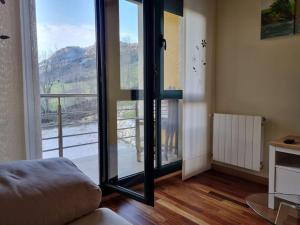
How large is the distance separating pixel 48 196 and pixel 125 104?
1.51m

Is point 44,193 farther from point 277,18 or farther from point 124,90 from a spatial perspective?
point 277,18

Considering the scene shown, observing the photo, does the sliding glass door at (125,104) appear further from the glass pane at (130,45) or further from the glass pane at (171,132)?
the glass pane at (171,132)

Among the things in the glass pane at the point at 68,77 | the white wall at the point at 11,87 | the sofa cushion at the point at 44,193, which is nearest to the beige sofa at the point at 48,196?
the sofa cushion at the point at 44,193

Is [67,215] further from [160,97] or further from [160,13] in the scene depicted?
[160,13]

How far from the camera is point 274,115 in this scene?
2545 millimetres

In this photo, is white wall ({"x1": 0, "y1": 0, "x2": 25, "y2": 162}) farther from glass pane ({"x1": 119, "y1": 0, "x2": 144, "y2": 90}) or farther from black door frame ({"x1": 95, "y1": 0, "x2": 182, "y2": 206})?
glass pane ({"x1": 119, "y1": 0, "x2": 144, "y2": 90})

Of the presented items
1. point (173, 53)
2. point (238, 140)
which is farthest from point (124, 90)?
point (238, 140)

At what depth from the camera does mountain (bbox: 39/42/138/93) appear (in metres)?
2.28

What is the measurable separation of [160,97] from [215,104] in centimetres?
84

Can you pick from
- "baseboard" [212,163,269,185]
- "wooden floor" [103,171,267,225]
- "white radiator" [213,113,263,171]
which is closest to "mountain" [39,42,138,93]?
"wooden floor" [103,171,267,225]

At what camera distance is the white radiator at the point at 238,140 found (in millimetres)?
2566

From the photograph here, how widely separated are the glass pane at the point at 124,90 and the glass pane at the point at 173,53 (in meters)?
0.61

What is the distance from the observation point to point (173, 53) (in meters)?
2.85

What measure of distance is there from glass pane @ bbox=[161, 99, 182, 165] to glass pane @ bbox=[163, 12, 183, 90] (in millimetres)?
232
